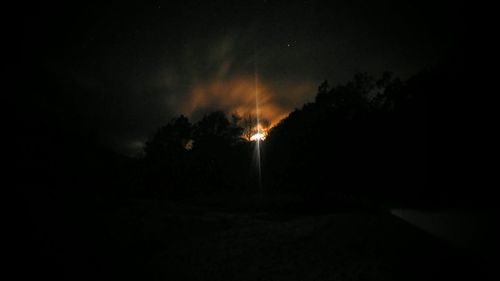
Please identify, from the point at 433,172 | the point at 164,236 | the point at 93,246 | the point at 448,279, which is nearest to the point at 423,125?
the point at 433,172

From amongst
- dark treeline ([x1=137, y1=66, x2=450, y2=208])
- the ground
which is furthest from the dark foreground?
dark treeline ([x1=137, y1=66, x2=450, y2=208])

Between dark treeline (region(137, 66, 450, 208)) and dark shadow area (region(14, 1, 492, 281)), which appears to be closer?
dark shadow area (region(14, 1, 492, 281))

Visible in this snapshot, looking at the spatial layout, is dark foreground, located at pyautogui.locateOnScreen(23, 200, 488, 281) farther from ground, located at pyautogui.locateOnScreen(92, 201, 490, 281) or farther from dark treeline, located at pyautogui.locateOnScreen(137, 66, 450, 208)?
dark treeline, located at pyautogui.locateOnScreen(137, 66, 450, 208)

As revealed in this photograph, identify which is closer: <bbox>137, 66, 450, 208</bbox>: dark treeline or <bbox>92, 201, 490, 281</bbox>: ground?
<bbox>92, 201, 490, 281</bbox>: ground

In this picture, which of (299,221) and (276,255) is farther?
(299,221)

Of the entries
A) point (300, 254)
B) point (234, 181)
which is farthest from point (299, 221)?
point (234, 181)

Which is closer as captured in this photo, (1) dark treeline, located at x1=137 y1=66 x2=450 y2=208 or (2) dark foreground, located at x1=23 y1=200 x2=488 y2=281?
(2) dark foreground, located at x1=23 y1=200 x2=488 y2=281

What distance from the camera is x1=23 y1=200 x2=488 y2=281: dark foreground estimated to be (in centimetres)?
317

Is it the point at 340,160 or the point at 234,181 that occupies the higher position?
the point at 340,160

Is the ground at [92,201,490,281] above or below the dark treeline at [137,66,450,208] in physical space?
below

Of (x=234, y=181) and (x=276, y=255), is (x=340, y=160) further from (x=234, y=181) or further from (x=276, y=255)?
(x=234, y=181)

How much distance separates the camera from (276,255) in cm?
379

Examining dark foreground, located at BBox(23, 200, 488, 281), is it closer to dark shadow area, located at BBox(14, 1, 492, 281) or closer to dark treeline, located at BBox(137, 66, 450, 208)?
dark shadow area, located at BBox(14, 1, 492, 281)

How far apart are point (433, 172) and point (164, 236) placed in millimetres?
11344
